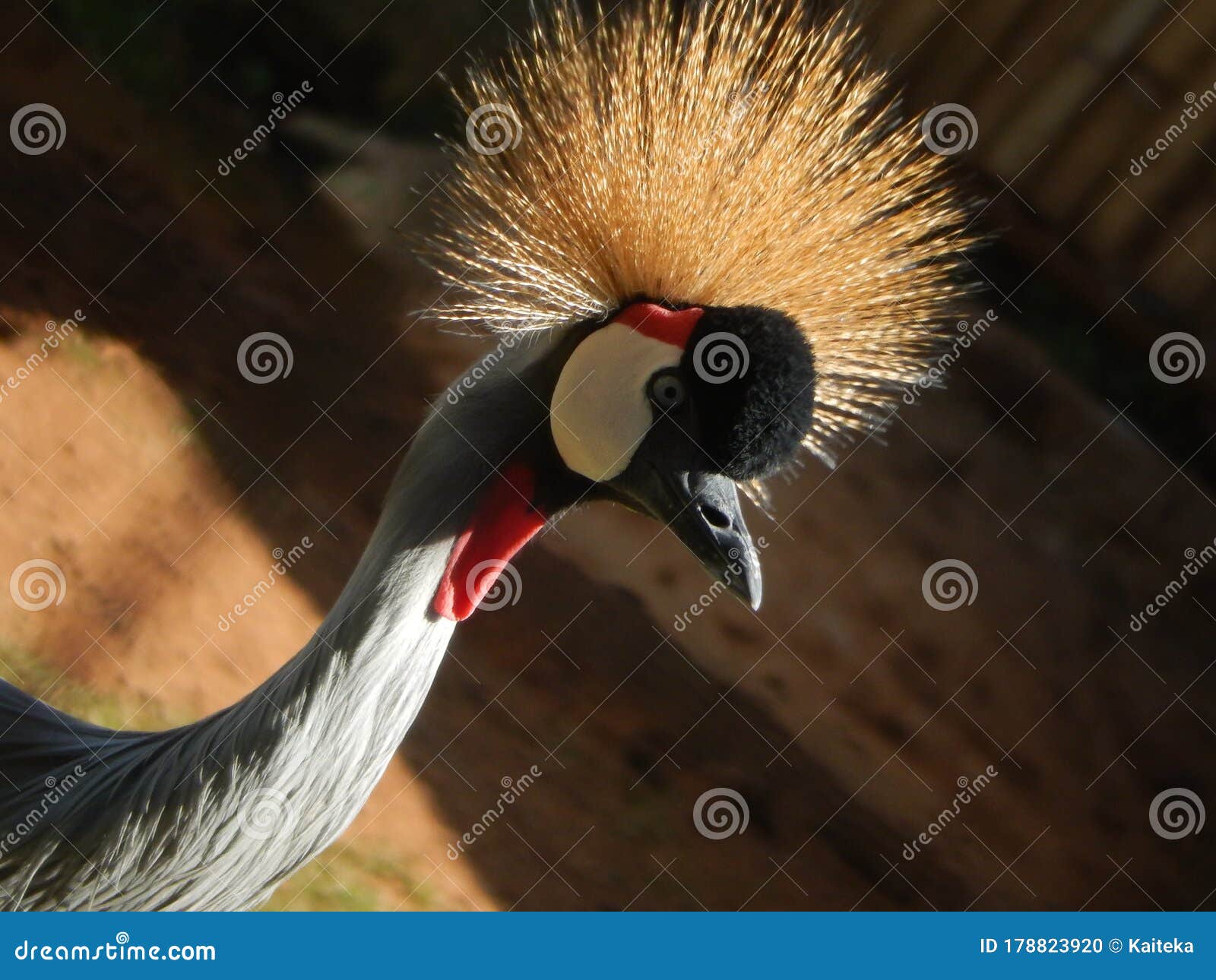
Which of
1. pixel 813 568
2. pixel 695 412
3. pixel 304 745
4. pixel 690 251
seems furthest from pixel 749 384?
pixel 813 568

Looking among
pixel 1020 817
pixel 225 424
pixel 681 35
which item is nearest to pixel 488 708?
pixel 225 424

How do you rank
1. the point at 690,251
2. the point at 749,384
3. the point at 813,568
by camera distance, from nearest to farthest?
the point at 749,384, the point at 690,251, the point at 813,568

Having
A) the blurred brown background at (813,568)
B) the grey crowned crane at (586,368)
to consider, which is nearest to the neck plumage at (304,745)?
the grey crowned crane at (586,368)

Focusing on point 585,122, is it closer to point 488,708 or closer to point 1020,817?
point 488,708

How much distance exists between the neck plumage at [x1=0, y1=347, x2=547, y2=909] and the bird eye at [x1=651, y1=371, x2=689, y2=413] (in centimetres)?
12

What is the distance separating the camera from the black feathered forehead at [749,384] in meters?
0.87

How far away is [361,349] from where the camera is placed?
2.34m

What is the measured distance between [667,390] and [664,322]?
0.06 m

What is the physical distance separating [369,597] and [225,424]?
4.97ft

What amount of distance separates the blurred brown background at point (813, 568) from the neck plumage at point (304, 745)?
0.87m

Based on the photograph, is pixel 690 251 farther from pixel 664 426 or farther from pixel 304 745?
pixel 304 745

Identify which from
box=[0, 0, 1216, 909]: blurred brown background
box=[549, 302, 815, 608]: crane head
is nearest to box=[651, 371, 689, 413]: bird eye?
box=[549, 302, 815, 608]: crane head

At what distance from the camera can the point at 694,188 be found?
3.25 feet

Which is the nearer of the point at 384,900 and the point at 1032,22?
the point at 384,900
